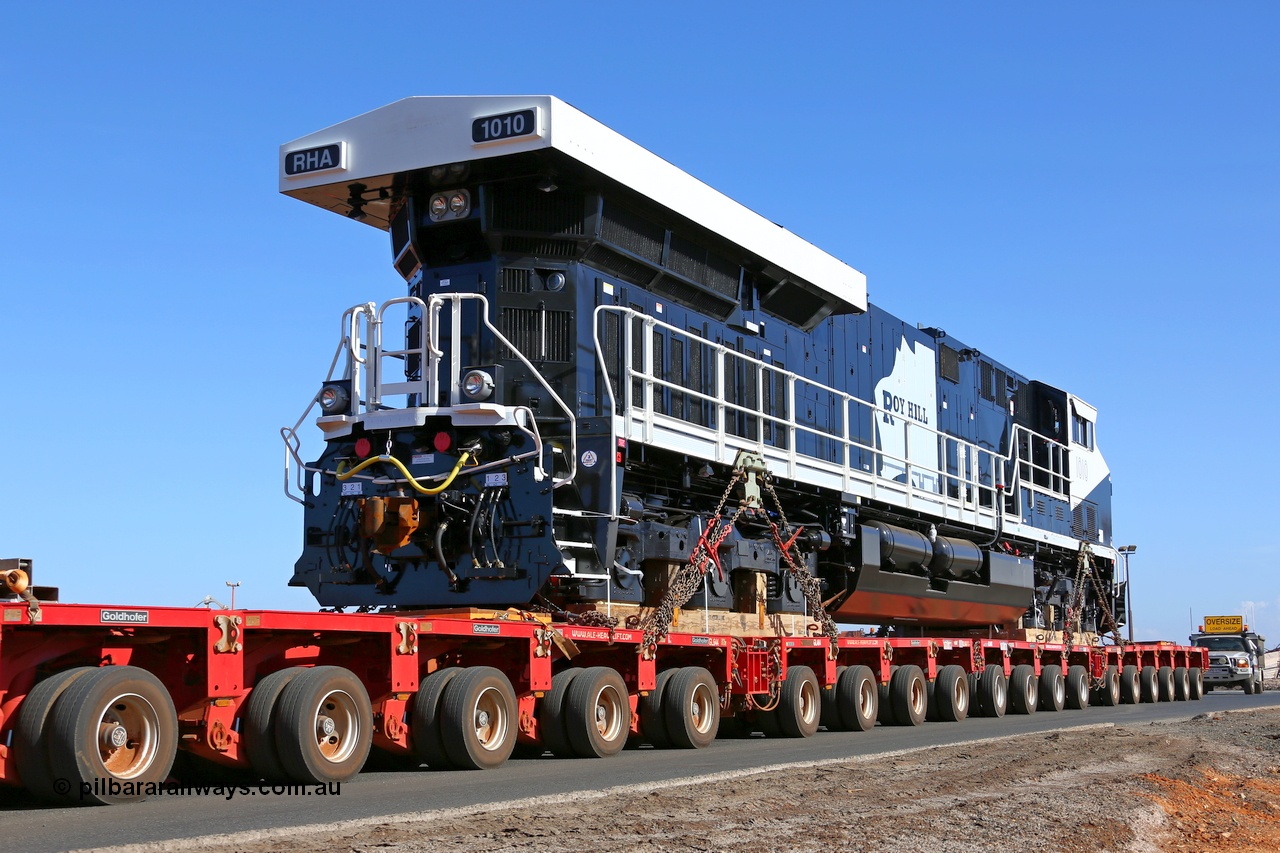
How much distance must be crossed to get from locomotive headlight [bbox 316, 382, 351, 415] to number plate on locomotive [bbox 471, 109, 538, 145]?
2749mm

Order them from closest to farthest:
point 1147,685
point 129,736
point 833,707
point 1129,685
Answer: point 129,736
point 833,707
point 1129,685
point 1147,685

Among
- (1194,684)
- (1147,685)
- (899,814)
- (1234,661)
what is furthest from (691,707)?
(1234,661)

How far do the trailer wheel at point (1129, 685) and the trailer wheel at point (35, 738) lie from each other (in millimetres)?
24452

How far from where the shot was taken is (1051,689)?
80.1 ft

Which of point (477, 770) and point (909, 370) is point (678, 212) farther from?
point (909, 370)

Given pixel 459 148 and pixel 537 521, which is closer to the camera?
pixel 537 521

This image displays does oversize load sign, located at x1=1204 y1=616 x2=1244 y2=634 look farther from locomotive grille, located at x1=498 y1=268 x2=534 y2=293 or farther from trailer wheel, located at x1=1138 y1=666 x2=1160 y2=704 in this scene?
locomotive grille, located at x1=498 y1=268 x2=534 y2=293

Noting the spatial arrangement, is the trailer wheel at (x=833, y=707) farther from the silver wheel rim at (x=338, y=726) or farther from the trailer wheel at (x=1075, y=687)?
the trailer wheel at (x=1075, y=687)

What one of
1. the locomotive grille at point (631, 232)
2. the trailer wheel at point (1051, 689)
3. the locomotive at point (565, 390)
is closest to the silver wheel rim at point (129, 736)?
the locomotive at point (565, 390)

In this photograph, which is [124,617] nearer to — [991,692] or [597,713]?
[597,713]

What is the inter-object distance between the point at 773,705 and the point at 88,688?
9.27 meters

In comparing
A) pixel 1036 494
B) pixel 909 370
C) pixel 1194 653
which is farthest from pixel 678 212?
pixel 1194 653

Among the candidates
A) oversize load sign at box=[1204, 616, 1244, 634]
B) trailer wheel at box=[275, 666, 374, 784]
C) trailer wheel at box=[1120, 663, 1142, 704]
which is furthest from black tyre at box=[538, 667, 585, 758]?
oversize load sign at box=[1204, 616, 1244, 634]

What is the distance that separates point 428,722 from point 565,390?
13.7 ft
